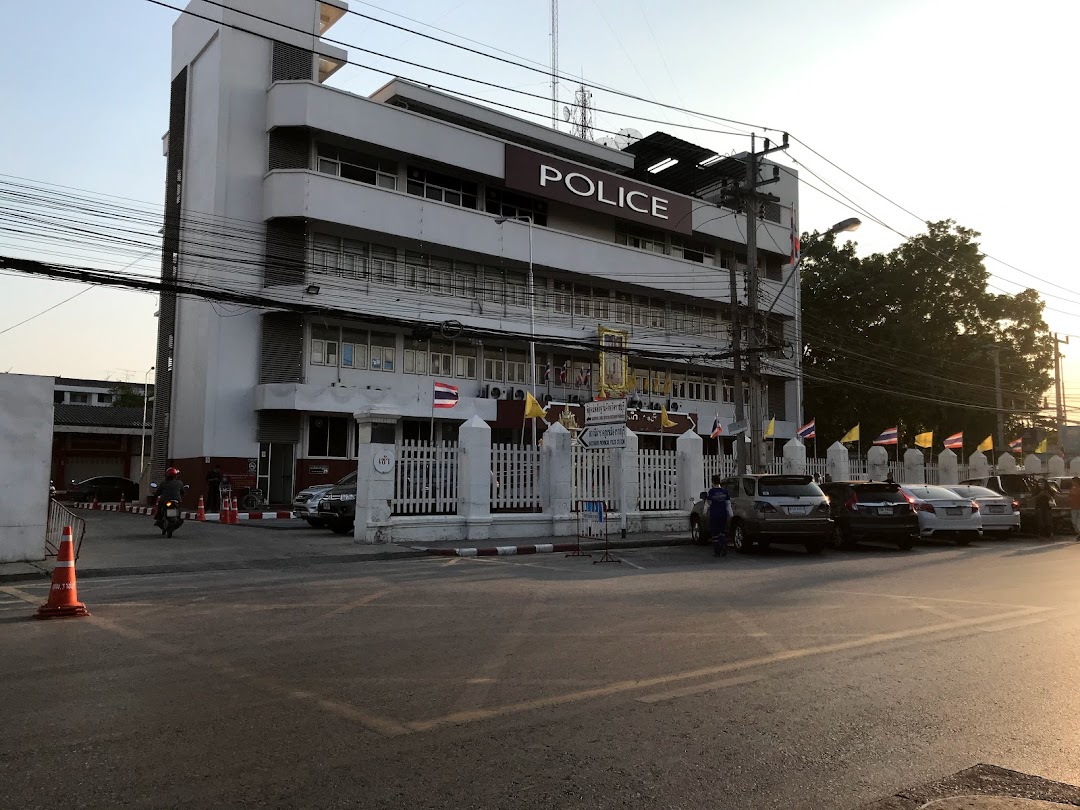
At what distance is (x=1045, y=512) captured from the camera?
23.6 meters

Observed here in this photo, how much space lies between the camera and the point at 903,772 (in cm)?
436

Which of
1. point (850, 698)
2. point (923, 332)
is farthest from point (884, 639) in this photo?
point (923, 332)

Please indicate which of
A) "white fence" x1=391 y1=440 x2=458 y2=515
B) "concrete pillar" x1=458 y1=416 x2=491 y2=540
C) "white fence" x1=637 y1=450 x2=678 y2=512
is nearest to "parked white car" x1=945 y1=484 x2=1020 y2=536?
"white fence" x1=637 y1=450 x2=678 y2=512

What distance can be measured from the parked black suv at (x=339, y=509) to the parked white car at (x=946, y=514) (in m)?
13.3

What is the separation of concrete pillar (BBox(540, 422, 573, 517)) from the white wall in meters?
10.8

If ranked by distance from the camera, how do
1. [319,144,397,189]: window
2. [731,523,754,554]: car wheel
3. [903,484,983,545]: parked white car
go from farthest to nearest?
[319,144,397,189]: window, [903,484,983,545]: parked white car, [731,523,754,554]: car wheel

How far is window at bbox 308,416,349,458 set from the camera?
3250 cm

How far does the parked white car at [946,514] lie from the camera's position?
2038 cm

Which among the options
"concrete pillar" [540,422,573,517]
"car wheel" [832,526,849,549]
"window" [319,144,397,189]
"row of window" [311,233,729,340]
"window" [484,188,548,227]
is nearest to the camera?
"car wheel" [832,526,849,549]

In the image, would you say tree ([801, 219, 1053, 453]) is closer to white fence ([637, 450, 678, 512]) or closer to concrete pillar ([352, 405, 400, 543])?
white fence ([637, 450, 678, 512])

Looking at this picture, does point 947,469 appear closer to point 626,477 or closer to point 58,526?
point 626,477

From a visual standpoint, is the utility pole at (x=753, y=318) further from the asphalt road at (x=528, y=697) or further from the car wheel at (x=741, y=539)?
the asphalt road at (x=528, y=697)

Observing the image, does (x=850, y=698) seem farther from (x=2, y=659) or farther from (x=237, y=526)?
(x=237, y=526)

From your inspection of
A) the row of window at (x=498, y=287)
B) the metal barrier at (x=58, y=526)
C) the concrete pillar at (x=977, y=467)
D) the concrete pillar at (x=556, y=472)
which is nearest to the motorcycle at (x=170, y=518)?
the metal barrier at (x=58, y=526)
